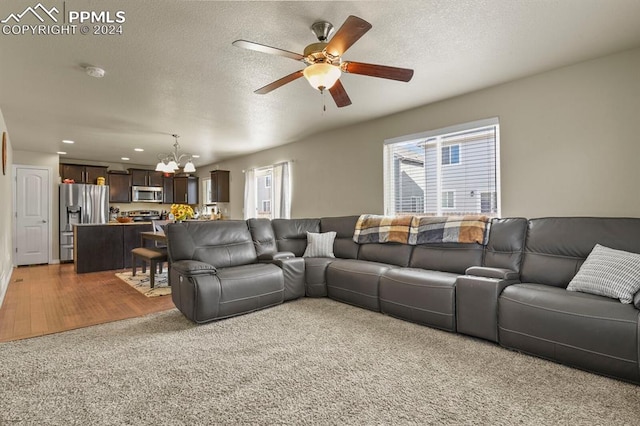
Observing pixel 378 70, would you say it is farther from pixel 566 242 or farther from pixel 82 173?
pixel 82 173

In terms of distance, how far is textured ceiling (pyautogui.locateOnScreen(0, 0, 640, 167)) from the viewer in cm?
224

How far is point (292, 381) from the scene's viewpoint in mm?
2014

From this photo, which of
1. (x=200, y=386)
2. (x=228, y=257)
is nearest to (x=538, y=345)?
(x=200, y=386)

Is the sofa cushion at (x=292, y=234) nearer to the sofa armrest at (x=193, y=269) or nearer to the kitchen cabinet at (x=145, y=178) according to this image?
the sofa armrest at (x=193, y=269)

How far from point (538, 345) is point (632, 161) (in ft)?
6.25

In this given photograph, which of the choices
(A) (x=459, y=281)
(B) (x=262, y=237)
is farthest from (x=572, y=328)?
(B) (x=262, y=237)

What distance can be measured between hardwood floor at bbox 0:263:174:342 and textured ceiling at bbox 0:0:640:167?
244cm

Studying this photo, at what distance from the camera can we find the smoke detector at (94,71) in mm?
3016

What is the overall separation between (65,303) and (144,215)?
5.59 metres

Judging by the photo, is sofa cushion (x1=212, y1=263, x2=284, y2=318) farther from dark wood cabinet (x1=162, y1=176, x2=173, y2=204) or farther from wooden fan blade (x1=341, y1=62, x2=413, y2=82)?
dark wood cabinet (x1=162, y1=176, x2=173, y2=204)

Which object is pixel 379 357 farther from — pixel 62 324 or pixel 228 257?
pixel 62 324

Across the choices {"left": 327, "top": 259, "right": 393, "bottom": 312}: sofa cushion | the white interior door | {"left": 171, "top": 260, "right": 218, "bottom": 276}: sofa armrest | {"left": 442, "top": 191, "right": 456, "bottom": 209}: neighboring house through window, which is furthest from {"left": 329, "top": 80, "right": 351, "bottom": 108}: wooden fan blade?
the white interior door

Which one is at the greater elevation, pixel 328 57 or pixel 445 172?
pixel 328 57

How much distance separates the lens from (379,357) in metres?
2.35
